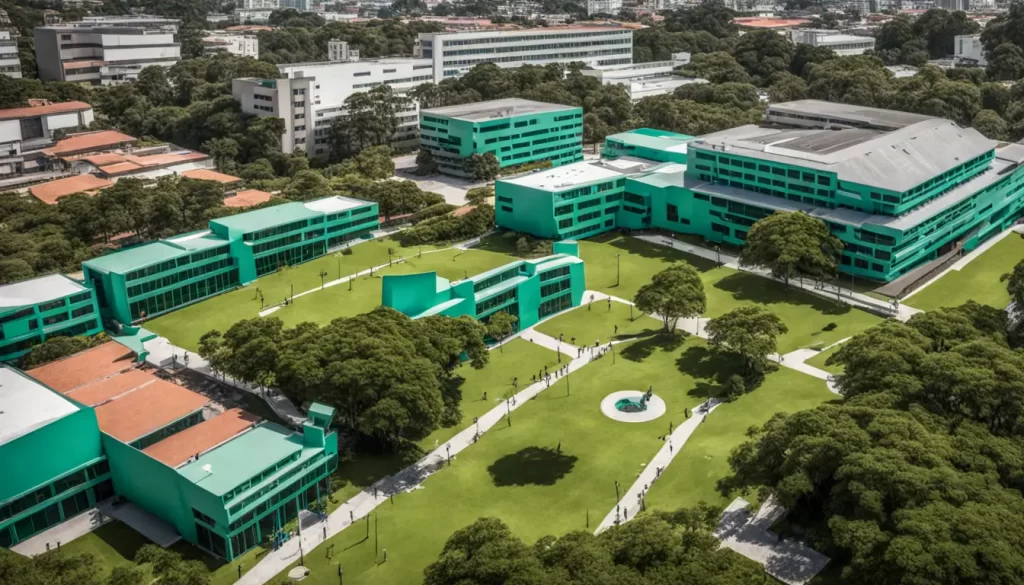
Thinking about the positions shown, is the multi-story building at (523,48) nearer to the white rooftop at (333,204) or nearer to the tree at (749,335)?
the white rooftop at (333,204)

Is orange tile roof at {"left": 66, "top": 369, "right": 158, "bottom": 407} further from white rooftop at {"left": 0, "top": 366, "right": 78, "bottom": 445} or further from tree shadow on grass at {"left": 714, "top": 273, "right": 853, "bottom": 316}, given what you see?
tree shadow on grass at {"left": 714, "top": 273, "right": 853, "bottom": 316}

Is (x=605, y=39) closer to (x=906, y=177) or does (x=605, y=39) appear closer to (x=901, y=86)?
(x=901, y=86)

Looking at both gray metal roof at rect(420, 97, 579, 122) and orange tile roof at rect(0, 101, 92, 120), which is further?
orange tile roof at rect(0, 101, 92, 120)

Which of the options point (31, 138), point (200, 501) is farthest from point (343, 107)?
point (200, 501)

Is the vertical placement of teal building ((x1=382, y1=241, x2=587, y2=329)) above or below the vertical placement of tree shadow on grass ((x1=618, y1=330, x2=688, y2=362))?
above

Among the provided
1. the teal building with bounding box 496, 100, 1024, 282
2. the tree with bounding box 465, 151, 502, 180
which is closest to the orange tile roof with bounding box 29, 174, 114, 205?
the tree with bounding box 465, 151, 502, 180

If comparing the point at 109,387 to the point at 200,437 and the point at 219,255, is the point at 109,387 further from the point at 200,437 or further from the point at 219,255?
the point at 219,255
